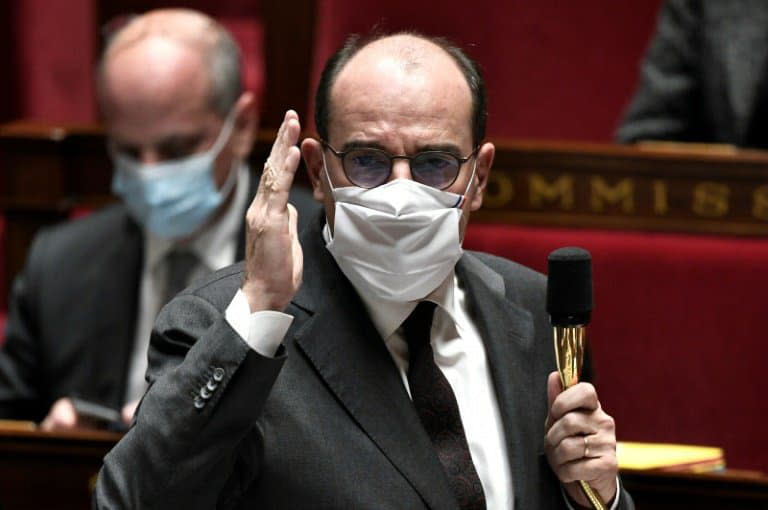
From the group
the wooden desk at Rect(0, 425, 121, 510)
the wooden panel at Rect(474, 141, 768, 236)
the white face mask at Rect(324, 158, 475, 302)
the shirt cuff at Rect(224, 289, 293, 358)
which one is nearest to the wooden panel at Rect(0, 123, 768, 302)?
the wooden panel at Rect(474, 141, 768, 236)

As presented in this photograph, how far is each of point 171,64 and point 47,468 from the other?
0.52m

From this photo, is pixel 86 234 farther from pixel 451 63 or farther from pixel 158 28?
pixel 451 63

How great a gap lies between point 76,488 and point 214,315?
460 millimetres

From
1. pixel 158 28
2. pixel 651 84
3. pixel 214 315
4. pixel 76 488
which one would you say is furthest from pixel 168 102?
pixel 214 315

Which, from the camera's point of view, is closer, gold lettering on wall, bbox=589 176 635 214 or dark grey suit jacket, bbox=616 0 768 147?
gold lettering on wall, bbox=589 176 635 214

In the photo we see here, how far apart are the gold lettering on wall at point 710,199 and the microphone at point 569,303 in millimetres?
680

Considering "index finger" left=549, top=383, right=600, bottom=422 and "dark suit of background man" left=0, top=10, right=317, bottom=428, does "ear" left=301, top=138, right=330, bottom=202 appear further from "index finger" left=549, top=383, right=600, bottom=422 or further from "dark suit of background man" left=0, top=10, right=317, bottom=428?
"dark suit of background man" left=0, top=10, right=317, bottom=428

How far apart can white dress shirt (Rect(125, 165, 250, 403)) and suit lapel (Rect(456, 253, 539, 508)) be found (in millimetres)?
592

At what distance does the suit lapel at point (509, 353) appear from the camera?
2.98 feet

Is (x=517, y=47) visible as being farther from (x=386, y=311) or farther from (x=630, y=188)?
(x=386, y=311)

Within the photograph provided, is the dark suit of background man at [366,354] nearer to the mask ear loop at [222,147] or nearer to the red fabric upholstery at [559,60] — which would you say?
the mask ear loop at [222,147]

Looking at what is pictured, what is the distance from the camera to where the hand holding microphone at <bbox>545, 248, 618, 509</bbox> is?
0.85 meters

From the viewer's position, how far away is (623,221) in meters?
1.51

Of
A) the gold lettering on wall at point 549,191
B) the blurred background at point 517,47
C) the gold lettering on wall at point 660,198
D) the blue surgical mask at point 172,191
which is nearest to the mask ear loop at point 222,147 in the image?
the blue surgical mask at point 172,191
